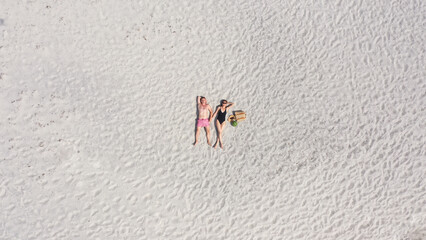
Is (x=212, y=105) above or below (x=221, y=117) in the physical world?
above

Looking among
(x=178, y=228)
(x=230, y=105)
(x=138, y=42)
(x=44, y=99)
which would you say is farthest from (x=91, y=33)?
(x=178, y=228)

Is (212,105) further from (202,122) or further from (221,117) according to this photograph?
(202,122)

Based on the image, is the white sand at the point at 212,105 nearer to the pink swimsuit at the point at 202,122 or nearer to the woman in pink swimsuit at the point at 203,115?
the woman in pink swimsuit at the point at 203,115

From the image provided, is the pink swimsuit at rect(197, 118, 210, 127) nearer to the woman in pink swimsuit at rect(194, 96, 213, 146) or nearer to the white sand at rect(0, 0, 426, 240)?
the woman in pink swimsuit at rect(194, 96, 213, 146)

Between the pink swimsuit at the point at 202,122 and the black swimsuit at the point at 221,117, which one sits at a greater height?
the black swimsuit at the point at 221,117

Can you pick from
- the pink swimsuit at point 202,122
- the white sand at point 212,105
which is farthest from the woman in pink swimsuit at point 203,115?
the white sand at point 212,105

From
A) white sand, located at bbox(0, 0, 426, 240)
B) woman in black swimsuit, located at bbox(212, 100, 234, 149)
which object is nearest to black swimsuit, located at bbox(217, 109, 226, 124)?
woman in black swimsuit, located at bbox(212, 100, 234, 149)

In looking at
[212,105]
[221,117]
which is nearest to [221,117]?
[221,117]

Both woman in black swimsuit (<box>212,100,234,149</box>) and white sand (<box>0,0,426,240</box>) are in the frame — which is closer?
white sand (<box>0,0,426,240</box>)

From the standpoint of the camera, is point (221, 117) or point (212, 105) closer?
point (221, 117)
